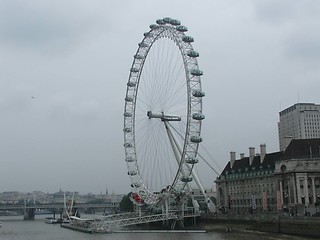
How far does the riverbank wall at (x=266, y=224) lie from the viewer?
3331 centimetres

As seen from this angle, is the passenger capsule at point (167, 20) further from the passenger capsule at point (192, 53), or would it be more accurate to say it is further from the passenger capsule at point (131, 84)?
the passenger capsule at point (131, 84)

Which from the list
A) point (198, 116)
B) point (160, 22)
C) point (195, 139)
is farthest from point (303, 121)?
point (195, 139)

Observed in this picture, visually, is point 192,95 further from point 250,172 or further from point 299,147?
point 250,172

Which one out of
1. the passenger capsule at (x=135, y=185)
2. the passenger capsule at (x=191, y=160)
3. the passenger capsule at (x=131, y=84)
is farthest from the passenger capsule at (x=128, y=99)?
the passenger capsule at (x=191, y=160)

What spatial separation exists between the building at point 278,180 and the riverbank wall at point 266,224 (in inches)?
185

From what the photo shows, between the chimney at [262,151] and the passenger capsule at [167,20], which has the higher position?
the passenger capsule at [167,20]

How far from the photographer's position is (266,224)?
39938 millimetres

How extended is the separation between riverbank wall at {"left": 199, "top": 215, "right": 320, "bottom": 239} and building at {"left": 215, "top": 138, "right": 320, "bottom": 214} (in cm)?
471

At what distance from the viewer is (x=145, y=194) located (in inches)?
2083

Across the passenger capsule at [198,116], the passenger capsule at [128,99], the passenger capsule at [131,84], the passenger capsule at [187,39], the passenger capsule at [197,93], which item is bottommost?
the passenger capsule at [198,116]

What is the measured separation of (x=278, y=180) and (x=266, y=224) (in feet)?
47.5

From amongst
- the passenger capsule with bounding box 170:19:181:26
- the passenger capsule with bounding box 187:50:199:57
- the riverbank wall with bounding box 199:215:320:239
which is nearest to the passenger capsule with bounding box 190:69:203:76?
the passenger capsule with bounding box 187:50:199:57

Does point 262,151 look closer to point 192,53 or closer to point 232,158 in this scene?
point 232,158

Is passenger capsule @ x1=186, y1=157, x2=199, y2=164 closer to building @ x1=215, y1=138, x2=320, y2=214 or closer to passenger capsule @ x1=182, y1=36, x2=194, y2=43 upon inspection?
building @ x1=215, y1=138, x2=320, y2=214
